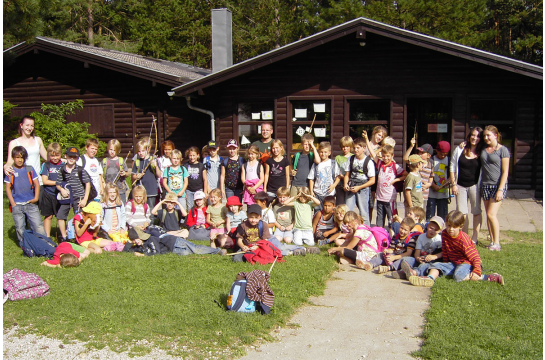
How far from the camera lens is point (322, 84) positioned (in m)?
13.3

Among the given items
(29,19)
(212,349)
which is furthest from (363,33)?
(212,349)

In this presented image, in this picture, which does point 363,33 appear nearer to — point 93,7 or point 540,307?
point 540,307

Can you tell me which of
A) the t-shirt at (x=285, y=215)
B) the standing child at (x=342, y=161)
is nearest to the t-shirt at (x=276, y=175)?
the t-shirt at (x=285, y=215)

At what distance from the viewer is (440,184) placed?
7.93 meters

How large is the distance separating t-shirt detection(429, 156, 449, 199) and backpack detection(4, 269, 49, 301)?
5.33 m

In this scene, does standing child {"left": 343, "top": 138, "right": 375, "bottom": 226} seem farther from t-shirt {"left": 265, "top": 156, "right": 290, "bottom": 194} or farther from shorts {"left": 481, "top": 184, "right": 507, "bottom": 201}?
shorts {"left": 481, "top": 184, "right": 507, "bottom": 201}

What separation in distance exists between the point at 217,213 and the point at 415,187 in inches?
116

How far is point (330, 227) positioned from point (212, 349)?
12.8 ft

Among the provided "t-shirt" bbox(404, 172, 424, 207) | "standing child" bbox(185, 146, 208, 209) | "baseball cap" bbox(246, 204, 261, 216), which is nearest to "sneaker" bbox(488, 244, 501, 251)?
"t-shirt" bbox(404, 172, 424, 207)

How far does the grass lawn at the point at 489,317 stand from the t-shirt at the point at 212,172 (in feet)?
14.1

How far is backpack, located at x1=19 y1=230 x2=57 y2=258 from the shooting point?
286 inches

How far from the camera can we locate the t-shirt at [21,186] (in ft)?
25.1

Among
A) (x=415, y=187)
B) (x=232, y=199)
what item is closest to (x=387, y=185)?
(x=415, y=187)

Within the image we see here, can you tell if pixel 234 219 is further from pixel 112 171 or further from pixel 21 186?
pixel 21 186
